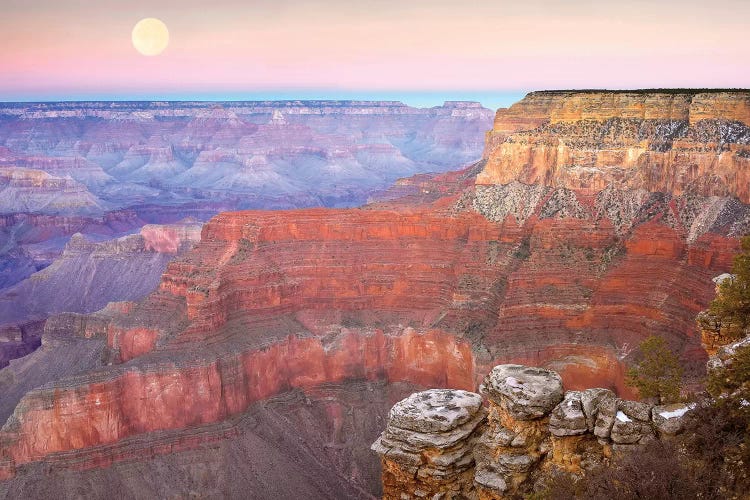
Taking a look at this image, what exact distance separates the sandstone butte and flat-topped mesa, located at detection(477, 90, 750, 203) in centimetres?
14

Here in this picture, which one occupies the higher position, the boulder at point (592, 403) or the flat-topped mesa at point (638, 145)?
the flat-topped mesa at point (638, 145)

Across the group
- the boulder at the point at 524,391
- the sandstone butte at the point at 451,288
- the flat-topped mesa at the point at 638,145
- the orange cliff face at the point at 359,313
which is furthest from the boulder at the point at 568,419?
the flat-topped mesa at the point at 638,145

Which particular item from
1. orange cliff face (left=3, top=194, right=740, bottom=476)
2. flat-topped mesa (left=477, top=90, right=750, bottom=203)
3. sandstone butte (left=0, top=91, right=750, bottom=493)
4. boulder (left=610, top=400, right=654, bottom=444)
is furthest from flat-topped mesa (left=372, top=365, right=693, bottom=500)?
flat-topped mesa (left=477, top=90, right=750, bottom=203)

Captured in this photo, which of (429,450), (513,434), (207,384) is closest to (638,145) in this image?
(513,434)

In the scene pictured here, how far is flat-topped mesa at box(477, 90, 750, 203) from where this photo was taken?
4859 centimetres

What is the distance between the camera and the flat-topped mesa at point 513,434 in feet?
66.4

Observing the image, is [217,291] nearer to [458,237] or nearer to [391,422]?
[458,237]

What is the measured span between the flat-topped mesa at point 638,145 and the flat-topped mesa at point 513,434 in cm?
3220

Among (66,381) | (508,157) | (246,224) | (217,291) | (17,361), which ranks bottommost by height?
(17,361)

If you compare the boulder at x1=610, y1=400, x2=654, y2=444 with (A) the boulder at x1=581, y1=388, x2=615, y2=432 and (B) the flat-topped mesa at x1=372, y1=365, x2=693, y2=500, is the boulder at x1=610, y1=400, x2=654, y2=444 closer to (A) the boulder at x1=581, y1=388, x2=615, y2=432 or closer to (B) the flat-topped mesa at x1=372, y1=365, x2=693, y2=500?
(B) the flat-topped mesa at x1=372, y1=365, x2=693, y2=500

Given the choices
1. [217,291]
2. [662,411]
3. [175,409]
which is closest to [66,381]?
[175,409]

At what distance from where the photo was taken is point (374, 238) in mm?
59125

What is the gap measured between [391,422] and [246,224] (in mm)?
36810

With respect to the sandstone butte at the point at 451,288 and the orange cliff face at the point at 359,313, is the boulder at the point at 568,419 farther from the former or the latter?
the orange cliff face at the point at 359,313
